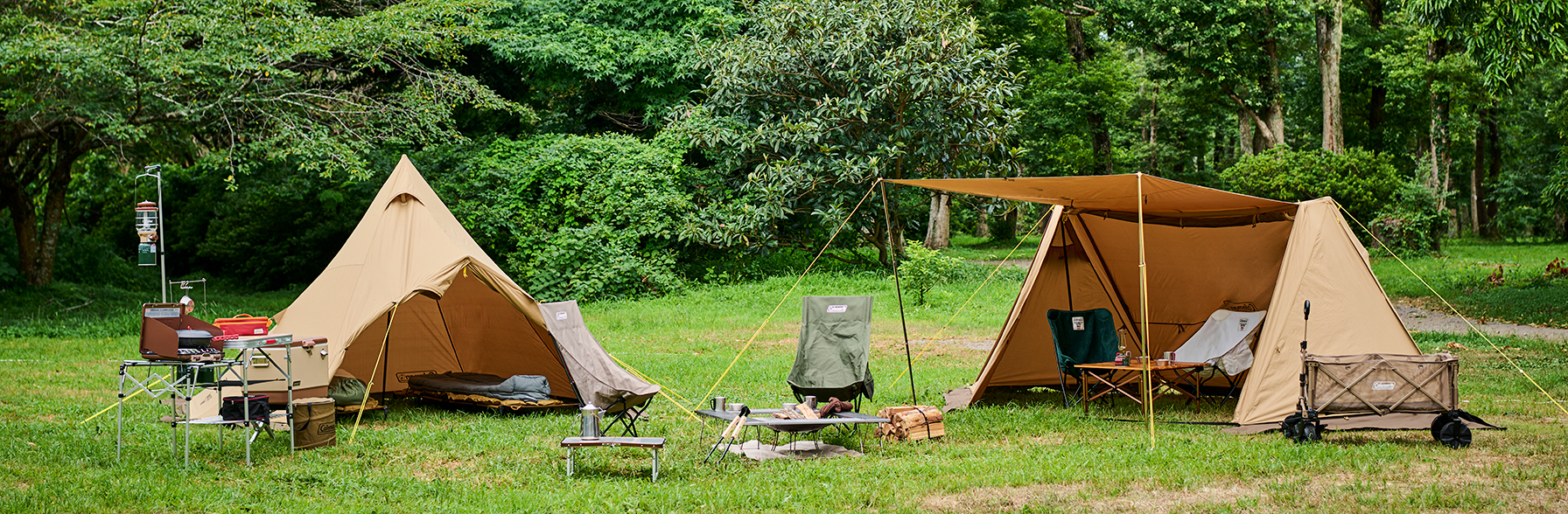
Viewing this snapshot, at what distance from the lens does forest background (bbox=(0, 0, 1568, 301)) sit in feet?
42.8

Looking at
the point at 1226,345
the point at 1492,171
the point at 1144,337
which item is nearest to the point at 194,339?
the point at 1144,337

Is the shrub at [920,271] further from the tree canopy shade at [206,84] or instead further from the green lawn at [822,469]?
the tree canopy shade at [206,84]

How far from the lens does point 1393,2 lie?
25.1 m

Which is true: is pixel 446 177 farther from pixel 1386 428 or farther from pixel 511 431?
pixel 1386 428

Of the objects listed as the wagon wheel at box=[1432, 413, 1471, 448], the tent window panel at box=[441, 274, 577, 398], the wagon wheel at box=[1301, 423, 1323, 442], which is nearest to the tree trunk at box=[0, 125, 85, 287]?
the tent window panel at box=[441, 274, 577, 398]

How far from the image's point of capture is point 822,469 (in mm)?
5617

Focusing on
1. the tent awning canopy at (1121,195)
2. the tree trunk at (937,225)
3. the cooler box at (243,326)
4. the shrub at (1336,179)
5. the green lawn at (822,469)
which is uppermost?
the shrub at (1336,179)

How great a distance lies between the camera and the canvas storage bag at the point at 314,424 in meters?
6.20

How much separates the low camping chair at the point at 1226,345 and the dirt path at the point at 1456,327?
13.5 feet

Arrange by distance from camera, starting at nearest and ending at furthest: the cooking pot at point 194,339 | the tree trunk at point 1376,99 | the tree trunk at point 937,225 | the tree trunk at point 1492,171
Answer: the cooking pot at point 194,339 → the tree trunk at point 937,225 → the tree trunk at point 1376,99 → the tree trunk at point 1492,171

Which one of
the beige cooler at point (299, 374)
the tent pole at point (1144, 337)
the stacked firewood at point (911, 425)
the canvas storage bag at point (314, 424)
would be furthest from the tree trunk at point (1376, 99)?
the canvas storage bag at point (314, 424)

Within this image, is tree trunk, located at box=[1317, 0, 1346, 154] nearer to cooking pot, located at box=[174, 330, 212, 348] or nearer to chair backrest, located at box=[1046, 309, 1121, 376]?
chair backrest, located at box=[1046, 309, 1121, 376]

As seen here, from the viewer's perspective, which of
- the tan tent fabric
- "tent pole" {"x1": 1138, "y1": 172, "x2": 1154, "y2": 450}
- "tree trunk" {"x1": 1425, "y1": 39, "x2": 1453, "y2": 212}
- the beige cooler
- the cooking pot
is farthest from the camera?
"tree trunk" {"x1": 1425, "y1": 39, "x2": 1453, "y2": 212}

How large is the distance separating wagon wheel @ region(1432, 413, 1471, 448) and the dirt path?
19.7 feet
